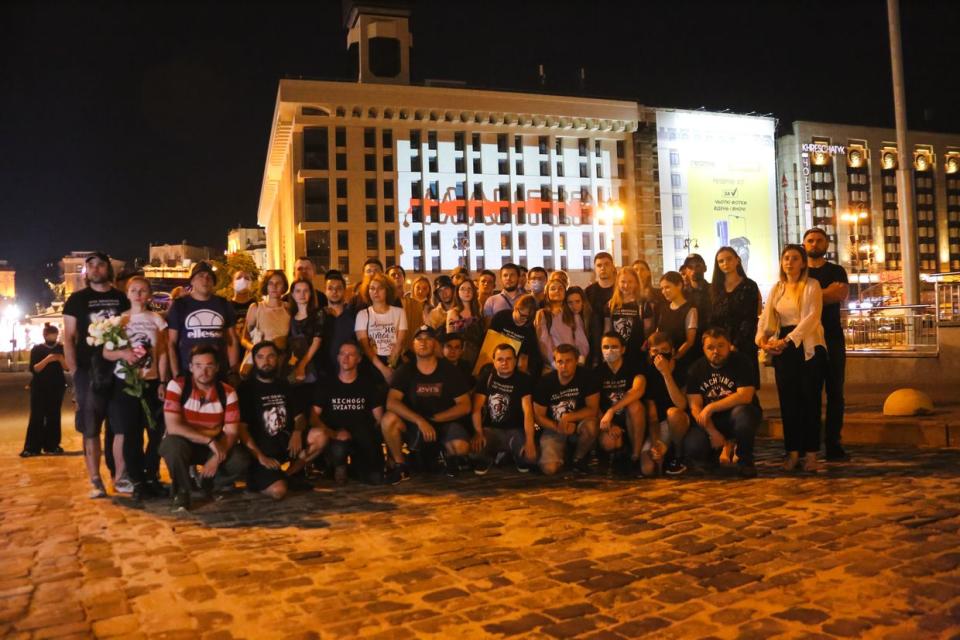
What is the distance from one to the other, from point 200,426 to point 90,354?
1.35 meters

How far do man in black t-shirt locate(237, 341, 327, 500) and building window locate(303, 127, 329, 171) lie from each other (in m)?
61.6

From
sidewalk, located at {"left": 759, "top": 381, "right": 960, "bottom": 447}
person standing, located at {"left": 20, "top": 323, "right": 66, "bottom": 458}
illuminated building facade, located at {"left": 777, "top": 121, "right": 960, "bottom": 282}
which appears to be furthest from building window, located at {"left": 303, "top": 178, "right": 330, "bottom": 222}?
sidewalk, located at {"left": 759, "top": 381, "right": 960, "bottom": 447}

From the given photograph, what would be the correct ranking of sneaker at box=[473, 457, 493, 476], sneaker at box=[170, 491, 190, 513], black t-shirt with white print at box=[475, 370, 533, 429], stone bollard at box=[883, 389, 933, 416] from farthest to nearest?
stone bollard at box=[883, 389, 933, 416]
sneaker at box=[473, 457, 493, 476]
black t-shirt with white print at box=[475, 370, 533, 429]
sneaker at box=[170, 491, 190, 513]

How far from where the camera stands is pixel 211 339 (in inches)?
285

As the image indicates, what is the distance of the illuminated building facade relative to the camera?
8494 centimetres

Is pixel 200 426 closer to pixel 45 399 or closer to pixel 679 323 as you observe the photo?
pixel 679 323

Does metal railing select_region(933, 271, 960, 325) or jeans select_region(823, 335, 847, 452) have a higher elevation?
metal railing select_region(933, 271, 960, 325)

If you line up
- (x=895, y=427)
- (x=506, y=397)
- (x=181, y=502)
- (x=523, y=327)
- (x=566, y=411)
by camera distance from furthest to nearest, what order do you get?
(x=895, y=427) < (x=523, y=327) < (x=506, y=397) < (x=566, y=411) < (x=181, y=502)

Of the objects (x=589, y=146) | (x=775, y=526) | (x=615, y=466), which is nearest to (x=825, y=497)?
(x=775, y=526)

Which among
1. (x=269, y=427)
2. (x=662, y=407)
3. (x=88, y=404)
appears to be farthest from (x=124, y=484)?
(x=662, y=407)

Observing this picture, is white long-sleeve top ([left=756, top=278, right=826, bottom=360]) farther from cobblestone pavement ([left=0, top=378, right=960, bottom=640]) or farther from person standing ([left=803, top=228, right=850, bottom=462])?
cobblestone pavement ([left=0, top=378, right=960, bottom=640])

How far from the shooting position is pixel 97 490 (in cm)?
704

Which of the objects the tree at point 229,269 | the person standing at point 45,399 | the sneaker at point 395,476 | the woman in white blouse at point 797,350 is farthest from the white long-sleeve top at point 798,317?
the tree at point 229,269

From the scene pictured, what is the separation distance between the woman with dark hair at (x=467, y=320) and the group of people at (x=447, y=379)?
58 mm
